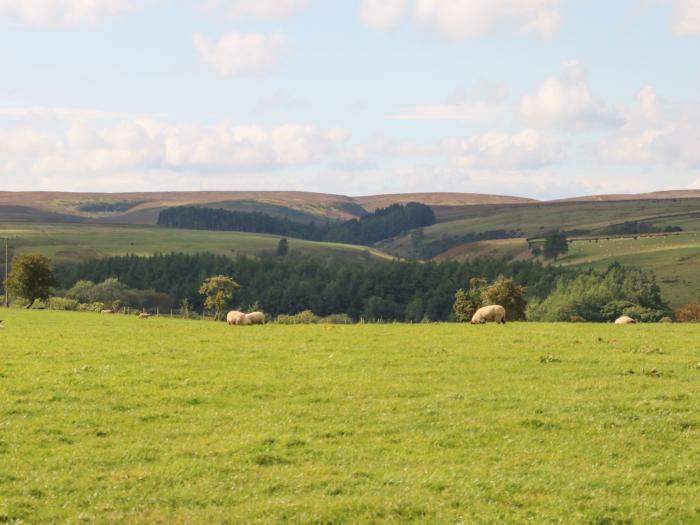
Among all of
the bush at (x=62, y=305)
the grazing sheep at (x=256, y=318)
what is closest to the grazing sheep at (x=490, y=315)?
the grazing sheep at (x=256, y=318)

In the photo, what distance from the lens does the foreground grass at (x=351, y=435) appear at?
44.9 feet

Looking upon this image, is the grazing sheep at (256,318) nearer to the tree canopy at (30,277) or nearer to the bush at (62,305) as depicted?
the tree canopy at (30,277)

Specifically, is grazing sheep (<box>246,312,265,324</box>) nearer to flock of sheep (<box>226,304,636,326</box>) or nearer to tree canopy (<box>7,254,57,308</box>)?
flock of sheep (<box>226,304,636,326</box>)

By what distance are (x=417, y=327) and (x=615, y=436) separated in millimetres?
21066

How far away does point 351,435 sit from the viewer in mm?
17734

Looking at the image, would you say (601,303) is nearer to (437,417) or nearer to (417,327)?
(417,327)

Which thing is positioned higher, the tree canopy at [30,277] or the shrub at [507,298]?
the tree canopy at [30,277]

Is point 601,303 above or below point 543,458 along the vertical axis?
below

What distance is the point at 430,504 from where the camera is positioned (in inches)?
537

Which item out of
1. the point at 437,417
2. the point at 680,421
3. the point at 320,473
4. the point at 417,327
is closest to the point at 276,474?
the point at 320,473

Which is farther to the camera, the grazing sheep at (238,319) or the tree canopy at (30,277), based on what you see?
the tree canopy at (30,277)

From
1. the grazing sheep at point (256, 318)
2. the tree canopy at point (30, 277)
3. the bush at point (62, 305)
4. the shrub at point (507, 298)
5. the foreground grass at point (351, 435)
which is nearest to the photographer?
the foreground grass at point (351, 435)

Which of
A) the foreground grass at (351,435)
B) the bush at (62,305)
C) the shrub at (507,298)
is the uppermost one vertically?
the foreground grass at (351,435)

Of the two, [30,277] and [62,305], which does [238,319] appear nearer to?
[30,277]
